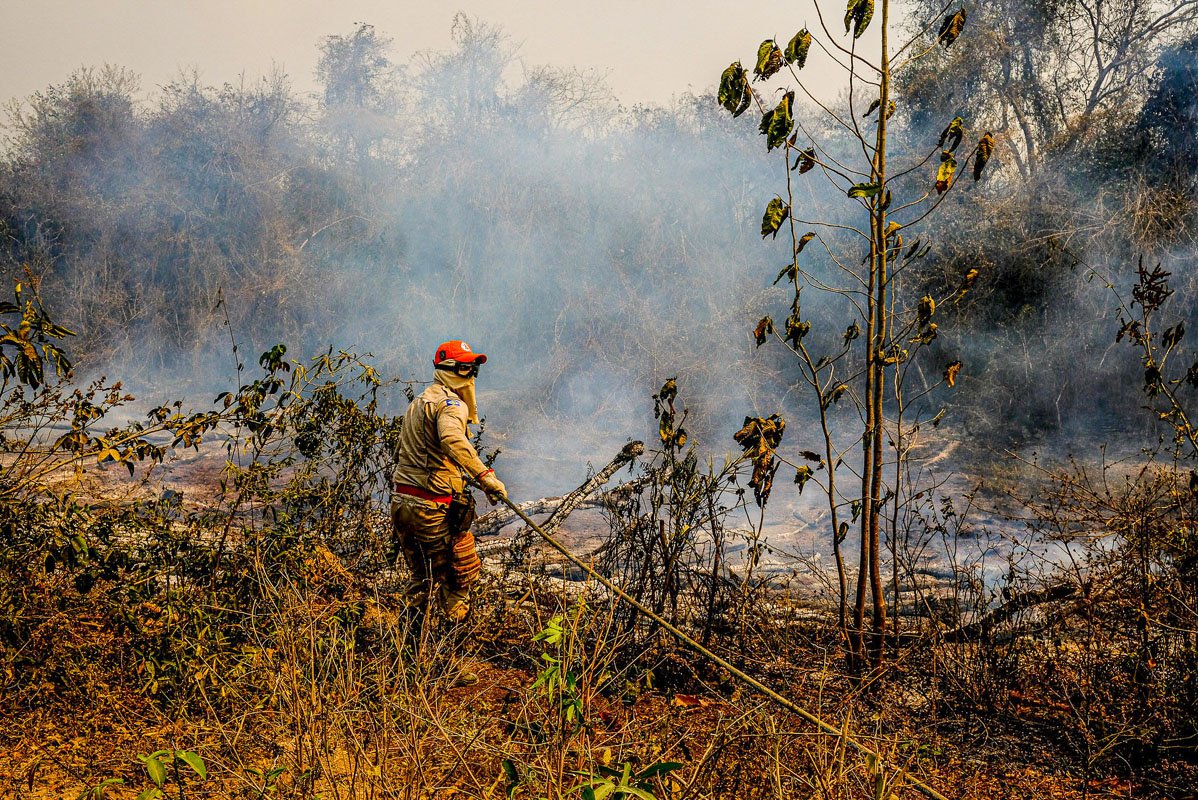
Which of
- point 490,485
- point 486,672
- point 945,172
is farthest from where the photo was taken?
point 486,672

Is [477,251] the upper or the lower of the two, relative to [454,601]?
upper

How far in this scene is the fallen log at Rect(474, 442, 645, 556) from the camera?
4.86m

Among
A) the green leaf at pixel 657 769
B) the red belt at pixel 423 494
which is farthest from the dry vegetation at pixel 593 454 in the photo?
the red belt at pixel 423 494

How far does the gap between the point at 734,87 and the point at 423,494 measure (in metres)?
2.64

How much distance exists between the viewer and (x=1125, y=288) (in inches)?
424

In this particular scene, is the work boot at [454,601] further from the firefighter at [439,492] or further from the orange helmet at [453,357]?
the orange helmet at [453,357]

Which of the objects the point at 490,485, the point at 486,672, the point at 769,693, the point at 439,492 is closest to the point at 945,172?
the point at 769,693

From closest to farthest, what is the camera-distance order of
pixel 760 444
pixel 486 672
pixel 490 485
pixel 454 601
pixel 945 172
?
pixel 945 172 → pixel 760 444 → pixel 490 485 → pixel 486 672 → pixel 454 601

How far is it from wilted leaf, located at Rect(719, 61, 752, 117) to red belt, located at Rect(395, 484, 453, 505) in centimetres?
253

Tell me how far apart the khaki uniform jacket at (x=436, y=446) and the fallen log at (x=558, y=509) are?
25.7 inches

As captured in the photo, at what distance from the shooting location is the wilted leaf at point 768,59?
3404mm

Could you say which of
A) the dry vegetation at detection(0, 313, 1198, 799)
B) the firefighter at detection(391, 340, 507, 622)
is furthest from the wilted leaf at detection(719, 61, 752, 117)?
the firefighter at detection(391, 340, 507, 622)

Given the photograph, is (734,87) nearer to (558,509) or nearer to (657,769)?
(657,769)

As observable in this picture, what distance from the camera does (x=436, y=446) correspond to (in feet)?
14.8
